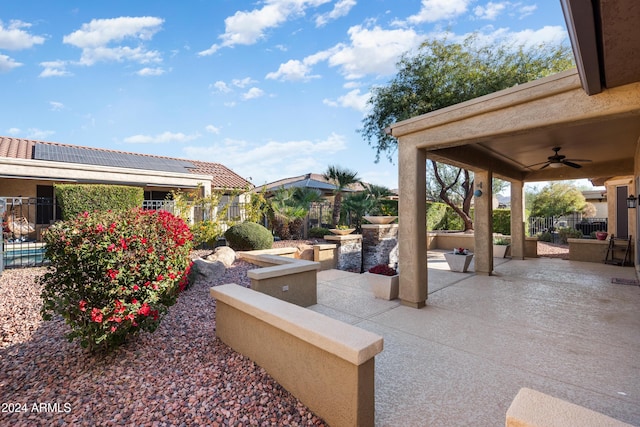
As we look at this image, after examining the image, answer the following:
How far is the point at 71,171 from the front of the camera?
12.6 m

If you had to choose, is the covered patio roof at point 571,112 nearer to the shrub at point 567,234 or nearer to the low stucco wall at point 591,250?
the low stucco wall at point 591,250

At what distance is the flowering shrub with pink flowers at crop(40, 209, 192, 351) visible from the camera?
2891 millimetres

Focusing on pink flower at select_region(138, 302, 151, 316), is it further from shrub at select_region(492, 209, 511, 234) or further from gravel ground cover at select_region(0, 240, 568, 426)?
shrub at select_region(492, 209, 511, 234)

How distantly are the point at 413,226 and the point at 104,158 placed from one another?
1637 centimetres

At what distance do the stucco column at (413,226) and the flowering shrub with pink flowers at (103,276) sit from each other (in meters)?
3.96

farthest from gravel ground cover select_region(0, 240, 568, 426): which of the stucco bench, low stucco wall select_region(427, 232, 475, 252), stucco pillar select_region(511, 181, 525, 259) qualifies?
low stucco wall select_region(427, 232, 475, 252)

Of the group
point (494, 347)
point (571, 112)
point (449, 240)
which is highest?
point (571, 112)

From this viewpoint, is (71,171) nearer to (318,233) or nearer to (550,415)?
(318,233)

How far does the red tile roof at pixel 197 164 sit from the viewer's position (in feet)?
43.0

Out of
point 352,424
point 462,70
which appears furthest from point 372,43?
point 352,424

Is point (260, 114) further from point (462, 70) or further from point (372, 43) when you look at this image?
point (462, 70)

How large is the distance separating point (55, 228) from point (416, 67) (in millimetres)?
12550

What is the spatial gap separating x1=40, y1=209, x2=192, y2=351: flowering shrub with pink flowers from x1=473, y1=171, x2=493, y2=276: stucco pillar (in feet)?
26.7

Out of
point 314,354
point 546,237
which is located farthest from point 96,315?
point 546,237
